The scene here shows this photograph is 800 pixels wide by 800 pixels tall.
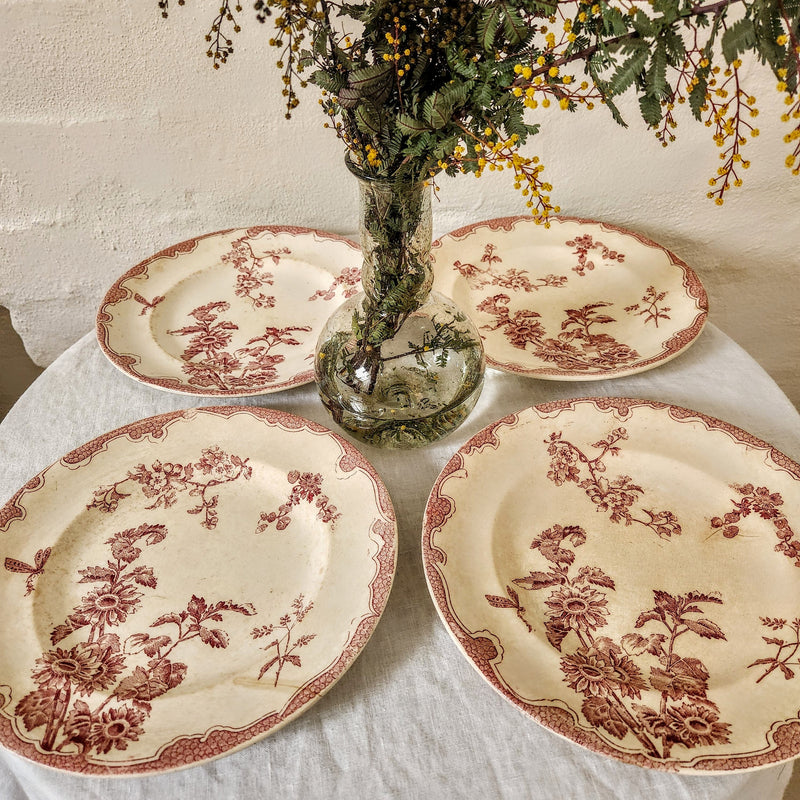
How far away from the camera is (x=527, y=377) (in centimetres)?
96

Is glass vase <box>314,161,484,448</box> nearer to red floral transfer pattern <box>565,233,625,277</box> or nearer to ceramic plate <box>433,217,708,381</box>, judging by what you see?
ceramic plate <box>433,217,708,381</box>

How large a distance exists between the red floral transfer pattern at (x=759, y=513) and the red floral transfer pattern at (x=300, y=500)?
1.40 ft

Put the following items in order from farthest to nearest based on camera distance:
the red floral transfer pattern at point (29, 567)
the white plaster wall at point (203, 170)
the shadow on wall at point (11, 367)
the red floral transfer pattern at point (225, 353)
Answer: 1. the shadow on wall at point (11, 367)
2. the white plaster wall at point (203, 170)
3. the red floral transfer pattern at point (225, 353)
4. the red floral transfer pattern at point (29, 567)

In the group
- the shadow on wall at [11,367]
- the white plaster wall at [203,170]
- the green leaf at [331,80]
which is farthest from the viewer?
the shadow on wall at [11,367]

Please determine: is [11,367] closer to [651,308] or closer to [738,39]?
[651,308]

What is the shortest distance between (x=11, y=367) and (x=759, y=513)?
60.2 inches

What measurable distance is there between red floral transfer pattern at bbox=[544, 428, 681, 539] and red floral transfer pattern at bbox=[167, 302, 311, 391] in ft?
1.28

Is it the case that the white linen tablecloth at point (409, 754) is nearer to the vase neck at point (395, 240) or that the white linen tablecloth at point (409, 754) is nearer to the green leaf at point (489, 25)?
the vase neck at point (395, 240)

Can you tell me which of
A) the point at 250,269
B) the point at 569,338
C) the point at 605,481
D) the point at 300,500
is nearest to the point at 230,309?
the point at 250,269

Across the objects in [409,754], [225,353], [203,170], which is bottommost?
[409,754]

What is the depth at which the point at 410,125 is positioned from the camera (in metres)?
0.61

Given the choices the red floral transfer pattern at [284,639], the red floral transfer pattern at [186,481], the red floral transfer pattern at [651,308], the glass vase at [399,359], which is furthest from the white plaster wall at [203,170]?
the red floral transfer pattern at [284,639]

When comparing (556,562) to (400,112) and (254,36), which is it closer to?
(400,112)

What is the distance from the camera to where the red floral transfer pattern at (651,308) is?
1043 mm
